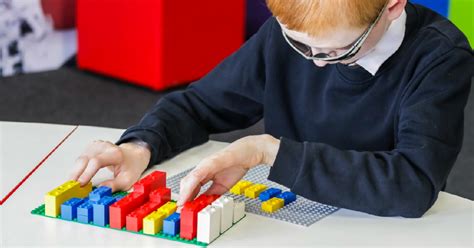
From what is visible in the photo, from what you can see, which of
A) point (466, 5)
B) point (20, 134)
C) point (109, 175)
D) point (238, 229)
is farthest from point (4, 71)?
point (238, 229)

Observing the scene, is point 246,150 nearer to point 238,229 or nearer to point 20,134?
point 238,229

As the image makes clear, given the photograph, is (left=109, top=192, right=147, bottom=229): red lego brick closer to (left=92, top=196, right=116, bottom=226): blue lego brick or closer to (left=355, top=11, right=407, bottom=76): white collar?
(left=92, top=196, right=116, bottom=226): blue lego brick

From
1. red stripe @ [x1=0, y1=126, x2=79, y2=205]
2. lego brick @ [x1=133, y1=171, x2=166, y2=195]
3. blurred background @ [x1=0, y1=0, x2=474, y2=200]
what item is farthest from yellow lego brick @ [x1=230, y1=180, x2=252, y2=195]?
blurred background @ [x1=0, y1=0, x2=474, y2=200]

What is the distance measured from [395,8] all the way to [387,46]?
0.11 m

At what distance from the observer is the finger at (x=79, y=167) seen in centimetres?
129

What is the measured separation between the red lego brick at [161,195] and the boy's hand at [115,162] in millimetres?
107

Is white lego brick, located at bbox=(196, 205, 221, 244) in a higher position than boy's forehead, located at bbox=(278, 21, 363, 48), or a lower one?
lower

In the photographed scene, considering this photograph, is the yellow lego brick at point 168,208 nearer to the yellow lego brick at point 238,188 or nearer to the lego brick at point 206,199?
the lego brick at point 206,199

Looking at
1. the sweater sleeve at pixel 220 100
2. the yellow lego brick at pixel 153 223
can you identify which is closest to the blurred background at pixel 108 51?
the sweater sleeve at pixel 220 100

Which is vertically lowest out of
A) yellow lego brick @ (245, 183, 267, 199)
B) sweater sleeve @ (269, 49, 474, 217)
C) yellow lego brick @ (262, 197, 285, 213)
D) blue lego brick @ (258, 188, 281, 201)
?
yellow lego brick @ (245, 183, 267, 199)

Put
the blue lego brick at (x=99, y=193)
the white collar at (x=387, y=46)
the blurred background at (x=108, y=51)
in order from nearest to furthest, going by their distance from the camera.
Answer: the blue lego brick at (x=99, y=193) < the white collar at (x=387, y=46) < the blurred background at (x=108, y=51)

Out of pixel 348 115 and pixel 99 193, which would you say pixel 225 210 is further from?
pixel 348 115

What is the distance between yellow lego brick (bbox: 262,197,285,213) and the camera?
1.23m

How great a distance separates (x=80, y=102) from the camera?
3996mm
